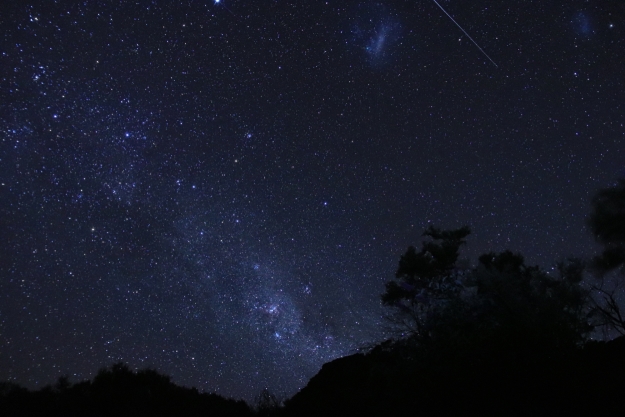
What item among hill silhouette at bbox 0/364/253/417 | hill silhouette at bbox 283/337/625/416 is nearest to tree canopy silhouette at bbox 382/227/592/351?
hill silhouette at bbox 283/337/625/416

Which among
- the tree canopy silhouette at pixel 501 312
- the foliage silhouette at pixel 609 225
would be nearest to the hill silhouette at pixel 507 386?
the tree canopy silhouette at pixel 501 312

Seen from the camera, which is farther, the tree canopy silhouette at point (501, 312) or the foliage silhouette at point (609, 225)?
the foliage silhouette at point (609, 225)

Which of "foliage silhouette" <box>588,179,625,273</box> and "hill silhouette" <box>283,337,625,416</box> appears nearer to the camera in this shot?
"hill silhouette" <box>283,337,625,416</box>

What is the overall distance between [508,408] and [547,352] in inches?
75.5

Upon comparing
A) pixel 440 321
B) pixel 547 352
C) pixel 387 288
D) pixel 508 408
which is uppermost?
pixel 387 288

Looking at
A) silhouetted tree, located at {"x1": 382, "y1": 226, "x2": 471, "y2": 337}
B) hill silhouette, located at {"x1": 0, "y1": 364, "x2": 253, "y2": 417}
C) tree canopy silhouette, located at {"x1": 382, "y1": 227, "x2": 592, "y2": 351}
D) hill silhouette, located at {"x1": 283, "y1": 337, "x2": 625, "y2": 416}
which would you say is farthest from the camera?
silhouetted tree, located at {"x1": 382, "y1": 226, "x2": 471, "y2": 337}

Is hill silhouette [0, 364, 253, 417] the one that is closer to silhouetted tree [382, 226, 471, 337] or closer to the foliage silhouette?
silhouetted tree [382, 226, 471, 337]

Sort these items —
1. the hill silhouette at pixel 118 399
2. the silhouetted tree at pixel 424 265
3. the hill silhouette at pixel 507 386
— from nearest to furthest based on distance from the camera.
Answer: the hill silhouette at pixel 507 386, the hill silhouette at pixel 118 399, the silhouetted tree at pixel 424 265

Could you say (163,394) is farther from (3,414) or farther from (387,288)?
(387,288)

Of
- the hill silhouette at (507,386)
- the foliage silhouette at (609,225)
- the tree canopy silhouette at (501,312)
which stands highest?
the foliage silhouette at (609,225)

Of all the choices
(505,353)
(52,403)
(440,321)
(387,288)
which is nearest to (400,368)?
(440,321)

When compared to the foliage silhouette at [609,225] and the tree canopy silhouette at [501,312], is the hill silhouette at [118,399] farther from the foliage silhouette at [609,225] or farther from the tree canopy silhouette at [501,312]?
the foliage silhouette at [609,225]

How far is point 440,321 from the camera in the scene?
10867 mm

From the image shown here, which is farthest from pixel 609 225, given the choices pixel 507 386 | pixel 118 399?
pixel 118 399
